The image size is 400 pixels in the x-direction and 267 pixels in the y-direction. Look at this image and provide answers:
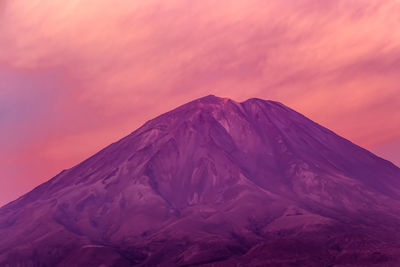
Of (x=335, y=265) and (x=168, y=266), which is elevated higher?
(x=168, y=266)

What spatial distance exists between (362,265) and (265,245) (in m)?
25.8

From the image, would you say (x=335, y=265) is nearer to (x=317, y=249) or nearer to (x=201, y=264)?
(x=317, y=249)

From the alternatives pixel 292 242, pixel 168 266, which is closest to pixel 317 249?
pixel 292 242

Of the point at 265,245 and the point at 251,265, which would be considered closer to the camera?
the point at 251,265

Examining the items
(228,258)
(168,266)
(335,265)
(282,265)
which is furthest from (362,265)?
(168,266)

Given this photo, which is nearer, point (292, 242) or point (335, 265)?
point (335, 265)

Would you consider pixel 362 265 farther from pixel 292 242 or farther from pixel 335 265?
pixel 292 242

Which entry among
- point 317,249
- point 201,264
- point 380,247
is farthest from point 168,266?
point 380,247

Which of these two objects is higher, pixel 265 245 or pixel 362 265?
pixel 265 245

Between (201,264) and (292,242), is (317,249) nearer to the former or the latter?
(292,242)

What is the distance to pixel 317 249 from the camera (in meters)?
196

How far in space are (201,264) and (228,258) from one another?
768 cm

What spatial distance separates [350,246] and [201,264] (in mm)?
38465

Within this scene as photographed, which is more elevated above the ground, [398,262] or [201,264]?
[201,264]
